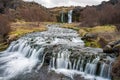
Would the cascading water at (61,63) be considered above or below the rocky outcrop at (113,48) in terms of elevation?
below

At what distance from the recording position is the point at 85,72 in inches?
1094

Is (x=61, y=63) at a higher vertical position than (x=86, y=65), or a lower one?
lower

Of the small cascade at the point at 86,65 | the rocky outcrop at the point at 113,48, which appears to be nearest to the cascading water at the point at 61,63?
the small cascade at the point at 86,65

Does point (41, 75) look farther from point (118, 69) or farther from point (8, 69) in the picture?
point (118, 69)

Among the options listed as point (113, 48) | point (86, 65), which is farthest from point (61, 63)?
Answer: point (113, 48)

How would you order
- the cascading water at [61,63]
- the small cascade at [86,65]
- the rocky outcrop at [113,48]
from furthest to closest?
Answer: the rocky outcrop at [113,48] → the cascading water at [61,63] → the small cascade at [86,65]

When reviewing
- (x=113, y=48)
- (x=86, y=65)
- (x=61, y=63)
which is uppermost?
(x=113, y=48)

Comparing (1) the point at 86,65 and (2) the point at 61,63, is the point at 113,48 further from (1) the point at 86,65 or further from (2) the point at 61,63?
(2) the point at 61,63

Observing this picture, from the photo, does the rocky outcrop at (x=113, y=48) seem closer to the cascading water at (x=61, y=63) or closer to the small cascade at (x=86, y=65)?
the cascading water at (x=61, y=63)

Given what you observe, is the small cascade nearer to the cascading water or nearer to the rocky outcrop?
the cascading water

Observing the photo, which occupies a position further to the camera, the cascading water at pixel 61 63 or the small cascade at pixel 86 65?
the cascading water at pixel 61 63

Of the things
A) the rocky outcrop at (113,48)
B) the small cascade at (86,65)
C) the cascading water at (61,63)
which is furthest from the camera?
the rocky outcrop at (113,48)

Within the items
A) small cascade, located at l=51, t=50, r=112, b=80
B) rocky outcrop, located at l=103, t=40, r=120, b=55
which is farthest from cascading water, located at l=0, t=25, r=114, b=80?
rocky outcrop, located at l=103, t=40, r=120, b=55

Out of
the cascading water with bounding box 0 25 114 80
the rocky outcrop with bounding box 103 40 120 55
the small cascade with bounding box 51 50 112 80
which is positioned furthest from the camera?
the rocky outcrop with bounding box 103 40 120 55
